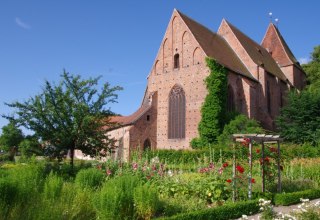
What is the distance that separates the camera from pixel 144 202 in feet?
25.1

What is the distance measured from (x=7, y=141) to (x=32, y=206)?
4746 cm

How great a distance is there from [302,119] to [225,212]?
72.9ft

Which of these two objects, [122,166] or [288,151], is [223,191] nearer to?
[122,166]

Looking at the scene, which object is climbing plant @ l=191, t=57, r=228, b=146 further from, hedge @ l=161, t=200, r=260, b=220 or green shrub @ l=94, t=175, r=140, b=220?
green shrub @ l=94, t=175, r=140, b=220

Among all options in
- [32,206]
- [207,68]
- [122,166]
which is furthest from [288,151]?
[32,206]

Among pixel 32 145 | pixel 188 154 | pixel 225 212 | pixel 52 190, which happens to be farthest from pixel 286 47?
pixel 52 190

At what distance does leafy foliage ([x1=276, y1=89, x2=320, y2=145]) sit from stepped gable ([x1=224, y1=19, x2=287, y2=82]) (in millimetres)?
5549

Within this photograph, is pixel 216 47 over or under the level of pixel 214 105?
over

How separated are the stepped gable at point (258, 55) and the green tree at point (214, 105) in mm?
6902

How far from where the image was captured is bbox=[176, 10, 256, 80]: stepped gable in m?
30.1

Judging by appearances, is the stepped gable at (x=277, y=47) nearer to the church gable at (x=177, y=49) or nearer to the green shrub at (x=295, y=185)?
the church gable at (x=177, y=49)

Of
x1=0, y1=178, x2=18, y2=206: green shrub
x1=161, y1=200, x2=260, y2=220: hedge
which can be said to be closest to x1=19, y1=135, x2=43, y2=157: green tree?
x1=0, y1=178, x2=18, y2=206: green shrub

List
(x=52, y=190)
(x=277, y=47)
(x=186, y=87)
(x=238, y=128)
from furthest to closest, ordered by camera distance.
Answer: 1. (x=277, y=47)
2. (x=186, y=87)
3. (x=238, y=128)
4. (x=52, y=190)

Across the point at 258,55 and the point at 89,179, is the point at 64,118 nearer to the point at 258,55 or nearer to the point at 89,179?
the point at 89,179
